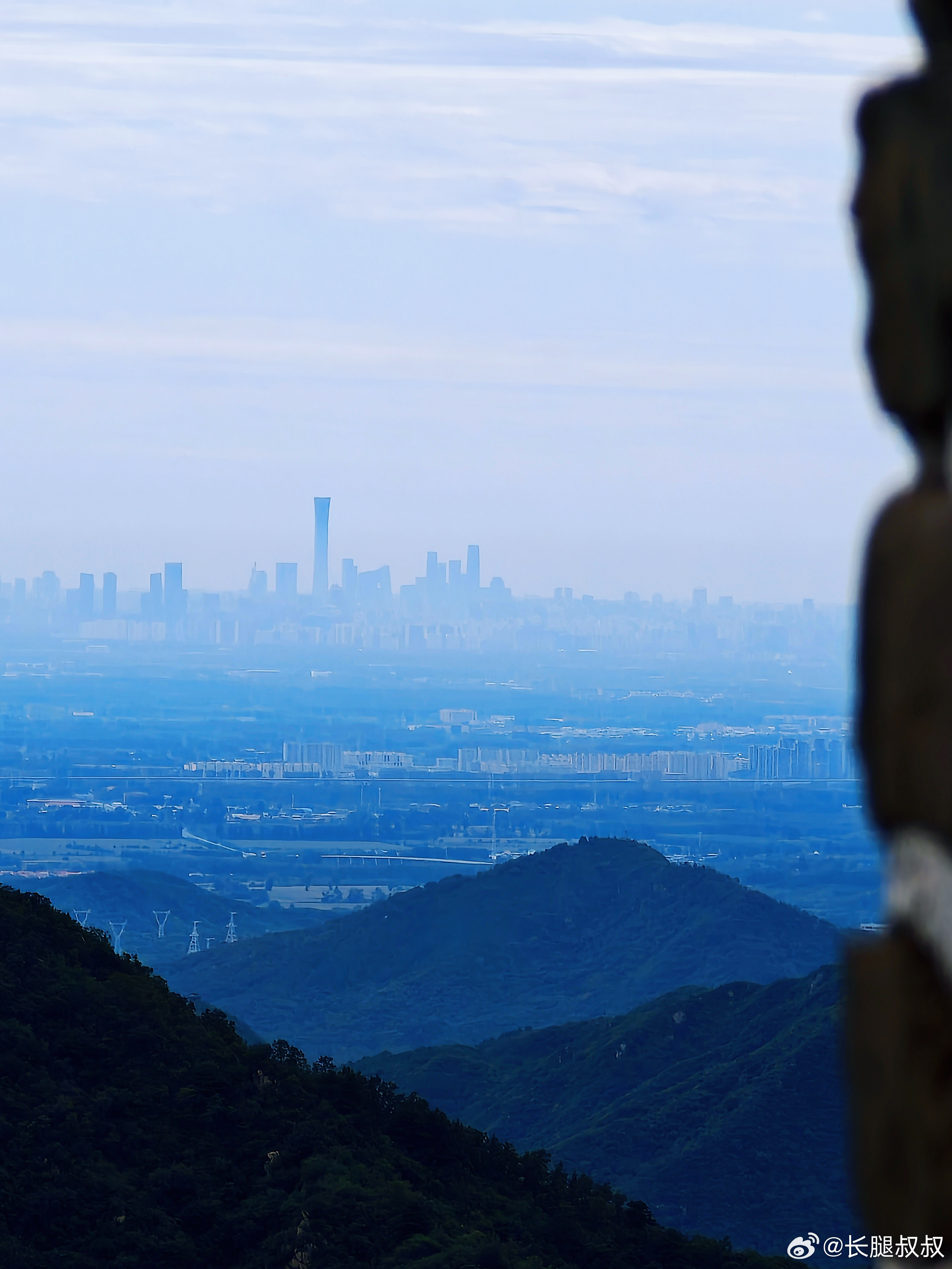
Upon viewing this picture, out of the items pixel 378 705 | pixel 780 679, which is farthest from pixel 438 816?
pixel 780 679

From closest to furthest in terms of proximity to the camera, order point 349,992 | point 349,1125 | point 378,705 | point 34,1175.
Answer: point 34,1175 → point 349,1125 → point 349,992 → point 378,705

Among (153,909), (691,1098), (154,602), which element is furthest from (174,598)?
(691,1098)

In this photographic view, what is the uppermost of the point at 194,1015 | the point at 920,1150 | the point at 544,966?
the point at 920,1150

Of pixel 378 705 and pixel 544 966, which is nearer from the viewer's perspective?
pixel 544 966

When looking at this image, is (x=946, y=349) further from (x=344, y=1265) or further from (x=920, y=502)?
(x=344, y=1265)

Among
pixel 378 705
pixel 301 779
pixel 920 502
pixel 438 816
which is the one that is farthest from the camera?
pixel 378 705

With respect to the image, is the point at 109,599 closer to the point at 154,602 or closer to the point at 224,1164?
the point at 154,602

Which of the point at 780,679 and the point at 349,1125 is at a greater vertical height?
the point at 349,1125

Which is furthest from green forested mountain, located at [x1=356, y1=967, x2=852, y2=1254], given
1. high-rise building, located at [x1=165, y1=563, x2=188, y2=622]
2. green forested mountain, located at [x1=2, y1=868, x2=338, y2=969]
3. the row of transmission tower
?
high-rise building, located at [x1=165, y1=563, x2=188, y2=622]
